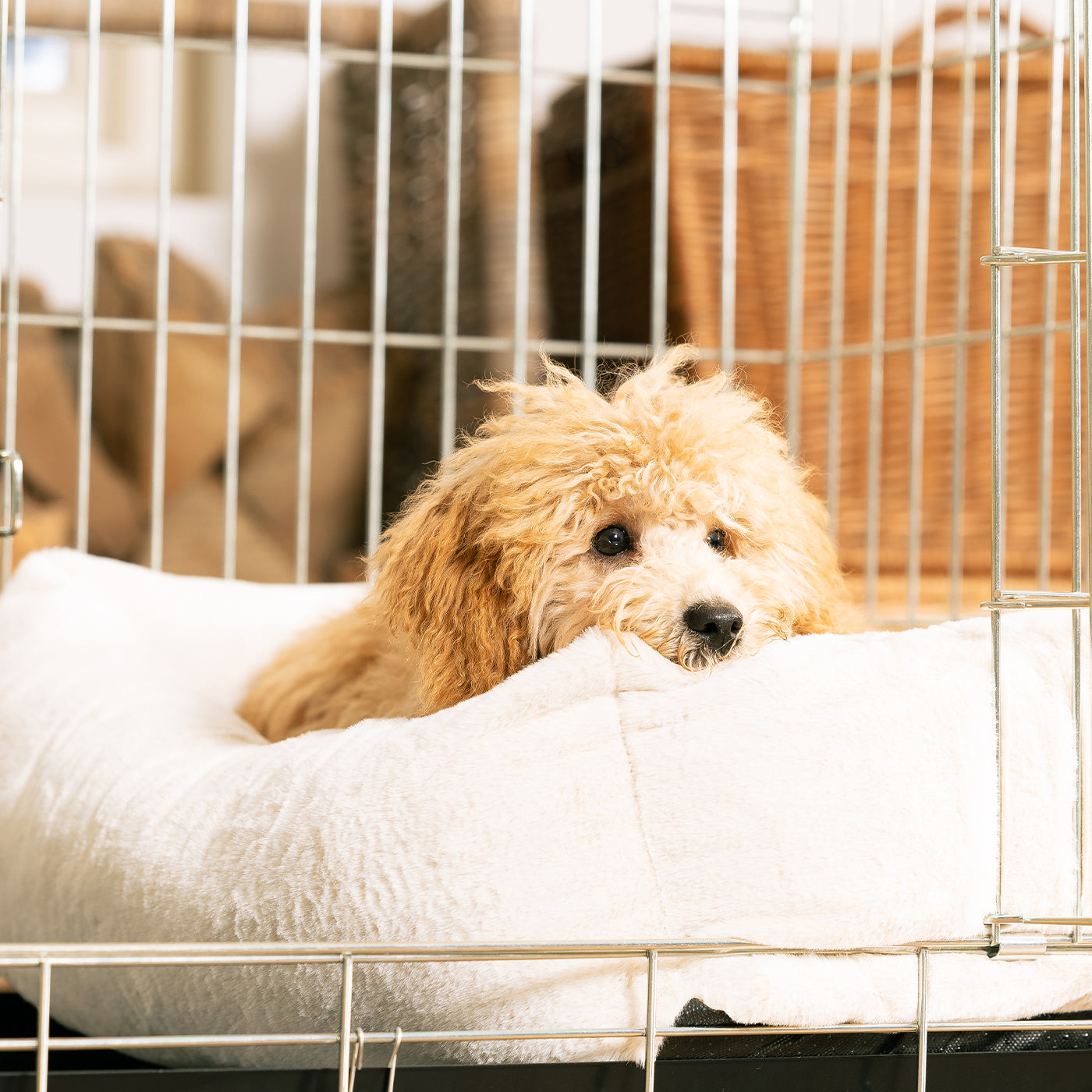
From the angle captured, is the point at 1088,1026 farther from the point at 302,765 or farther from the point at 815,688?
the point at 302,765

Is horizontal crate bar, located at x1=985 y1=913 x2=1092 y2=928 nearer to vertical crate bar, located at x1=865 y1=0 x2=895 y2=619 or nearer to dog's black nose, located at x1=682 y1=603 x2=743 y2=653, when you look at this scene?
dog's black nose, located at x1=682 y1=603 x2=743 y2=653

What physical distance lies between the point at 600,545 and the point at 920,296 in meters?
1.08

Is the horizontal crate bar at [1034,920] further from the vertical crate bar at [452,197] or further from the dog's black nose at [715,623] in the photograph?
the vertical crate bar at [452,197]

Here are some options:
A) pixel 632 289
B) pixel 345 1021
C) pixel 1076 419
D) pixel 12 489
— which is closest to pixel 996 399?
pixel 1076 419

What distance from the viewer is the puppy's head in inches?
46.1

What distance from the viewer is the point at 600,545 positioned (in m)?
1.24

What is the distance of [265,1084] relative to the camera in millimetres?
780

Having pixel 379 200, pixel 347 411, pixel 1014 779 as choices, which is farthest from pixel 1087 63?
pixel 347 411

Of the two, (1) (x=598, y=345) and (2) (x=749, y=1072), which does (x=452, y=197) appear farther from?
(2) (x=749, y=1072)

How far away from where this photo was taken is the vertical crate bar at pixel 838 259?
2.22 metres

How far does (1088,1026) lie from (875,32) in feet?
7.31

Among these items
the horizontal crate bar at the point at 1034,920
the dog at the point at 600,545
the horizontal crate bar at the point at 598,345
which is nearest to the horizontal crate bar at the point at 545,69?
the horizontal crate bar at the point at 598,345

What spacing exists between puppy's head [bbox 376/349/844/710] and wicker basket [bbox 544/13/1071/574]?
997 mm

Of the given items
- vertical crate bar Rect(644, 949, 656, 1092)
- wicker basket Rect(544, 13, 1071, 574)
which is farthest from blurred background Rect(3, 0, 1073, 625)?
vertical crate bar Rect(644, 949, 656, 1092)
